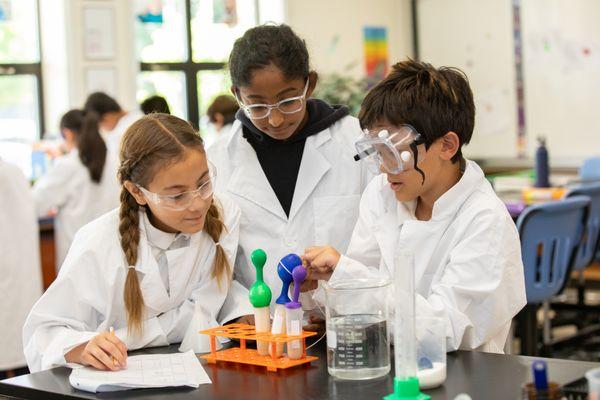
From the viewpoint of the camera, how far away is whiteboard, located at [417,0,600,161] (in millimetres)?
6941

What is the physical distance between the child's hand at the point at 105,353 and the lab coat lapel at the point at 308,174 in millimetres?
686

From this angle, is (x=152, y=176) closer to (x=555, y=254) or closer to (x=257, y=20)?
(x=555, y=254)

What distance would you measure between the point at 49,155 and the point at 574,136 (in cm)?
386

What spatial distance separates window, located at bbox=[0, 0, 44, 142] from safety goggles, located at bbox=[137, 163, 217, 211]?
16.3 ft

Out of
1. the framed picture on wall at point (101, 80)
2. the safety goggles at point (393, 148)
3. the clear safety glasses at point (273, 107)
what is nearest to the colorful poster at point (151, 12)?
the framed picture on wall at point (101, 80)

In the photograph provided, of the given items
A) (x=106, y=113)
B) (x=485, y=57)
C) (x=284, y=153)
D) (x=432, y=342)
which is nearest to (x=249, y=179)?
(x=284, y=153)

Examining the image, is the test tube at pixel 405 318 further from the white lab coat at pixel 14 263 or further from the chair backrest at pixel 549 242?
the white lab coat at pixel 14 263

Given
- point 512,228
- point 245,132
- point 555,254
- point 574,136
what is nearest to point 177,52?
point 574,136

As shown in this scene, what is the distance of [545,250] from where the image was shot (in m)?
3.68

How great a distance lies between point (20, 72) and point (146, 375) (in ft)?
17.8

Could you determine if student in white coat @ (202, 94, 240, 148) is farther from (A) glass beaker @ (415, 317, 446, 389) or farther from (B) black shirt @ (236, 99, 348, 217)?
(A) glass beaker @ (415, 317, 446, 389)

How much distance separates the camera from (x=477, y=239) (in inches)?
70.3

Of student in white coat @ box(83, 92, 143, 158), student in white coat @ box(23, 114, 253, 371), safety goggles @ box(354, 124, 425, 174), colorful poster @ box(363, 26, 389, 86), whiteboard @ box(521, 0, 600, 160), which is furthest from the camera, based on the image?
colorful poster @ box(363, 26, 389, 86)

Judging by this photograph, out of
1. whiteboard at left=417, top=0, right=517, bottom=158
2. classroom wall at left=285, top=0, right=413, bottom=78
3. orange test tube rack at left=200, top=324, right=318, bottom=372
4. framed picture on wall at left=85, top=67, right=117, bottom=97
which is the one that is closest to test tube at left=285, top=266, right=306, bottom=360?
orange test tube rack at left=200, top=324, right=318, bottom=372
